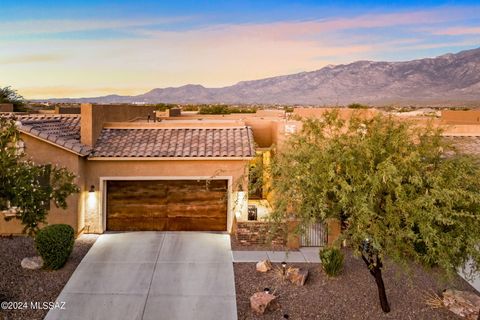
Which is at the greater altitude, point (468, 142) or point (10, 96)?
point (10, 96)

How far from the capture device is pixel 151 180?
18.5 m

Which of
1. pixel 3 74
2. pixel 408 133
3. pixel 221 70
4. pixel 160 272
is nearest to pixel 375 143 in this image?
pixel 408 133

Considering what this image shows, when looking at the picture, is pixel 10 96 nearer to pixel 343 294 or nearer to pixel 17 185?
pixel 17 185

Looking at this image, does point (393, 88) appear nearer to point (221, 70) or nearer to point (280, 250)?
point (221, 70)

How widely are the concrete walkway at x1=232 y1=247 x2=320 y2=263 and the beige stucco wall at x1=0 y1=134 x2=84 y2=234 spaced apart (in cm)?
689

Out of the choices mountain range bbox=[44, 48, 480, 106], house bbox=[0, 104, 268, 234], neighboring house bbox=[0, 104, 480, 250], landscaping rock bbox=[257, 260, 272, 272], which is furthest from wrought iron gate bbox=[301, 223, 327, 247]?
mountain range bbox=[44, 48, 480, 106]

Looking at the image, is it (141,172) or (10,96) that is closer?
(141,172)

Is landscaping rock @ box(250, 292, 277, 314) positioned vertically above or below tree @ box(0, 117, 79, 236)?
below

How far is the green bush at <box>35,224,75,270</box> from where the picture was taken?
534 inches

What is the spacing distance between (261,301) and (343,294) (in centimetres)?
271

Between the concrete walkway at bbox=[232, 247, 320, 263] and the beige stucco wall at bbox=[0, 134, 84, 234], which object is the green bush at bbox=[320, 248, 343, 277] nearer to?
the concrete walkway at bbox=[232, 247, 320, 263]

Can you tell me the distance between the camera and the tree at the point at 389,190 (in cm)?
899

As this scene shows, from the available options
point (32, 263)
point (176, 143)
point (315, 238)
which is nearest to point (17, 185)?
point (32, 263)

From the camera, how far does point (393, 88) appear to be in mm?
121812
